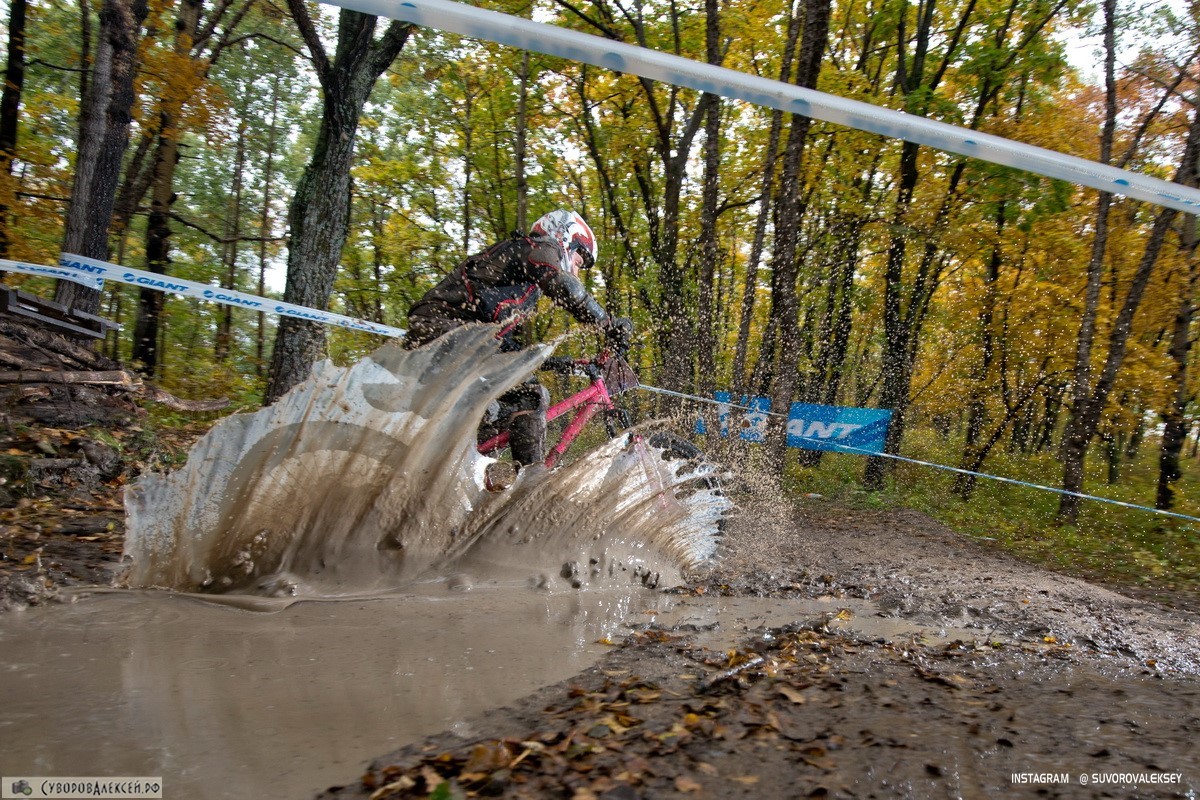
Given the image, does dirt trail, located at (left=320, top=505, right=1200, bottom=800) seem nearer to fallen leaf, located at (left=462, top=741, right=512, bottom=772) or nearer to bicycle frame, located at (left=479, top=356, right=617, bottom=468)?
fallen leaf, located at (left=462, top=741, right=512, bottom=772)

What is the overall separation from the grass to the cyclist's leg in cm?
560

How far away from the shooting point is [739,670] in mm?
2785

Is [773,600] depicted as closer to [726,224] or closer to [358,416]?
[358,416]

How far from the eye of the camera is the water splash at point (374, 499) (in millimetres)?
3553

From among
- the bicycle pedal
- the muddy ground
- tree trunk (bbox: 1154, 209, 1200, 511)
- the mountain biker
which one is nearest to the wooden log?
the muddy ground

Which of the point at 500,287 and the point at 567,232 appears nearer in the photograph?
the point at 500,287

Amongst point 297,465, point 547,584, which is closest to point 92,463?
point 297,465

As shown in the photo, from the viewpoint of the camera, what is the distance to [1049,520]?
10.5 meters

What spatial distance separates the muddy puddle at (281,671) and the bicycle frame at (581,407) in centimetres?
172

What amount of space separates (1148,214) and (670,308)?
8912mm

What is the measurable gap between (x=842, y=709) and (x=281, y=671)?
1962mm

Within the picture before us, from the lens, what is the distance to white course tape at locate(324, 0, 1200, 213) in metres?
2.64

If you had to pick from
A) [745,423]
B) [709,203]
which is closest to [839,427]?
[745,423]

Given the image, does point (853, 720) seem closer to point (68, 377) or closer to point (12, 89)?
point (68, 377)
